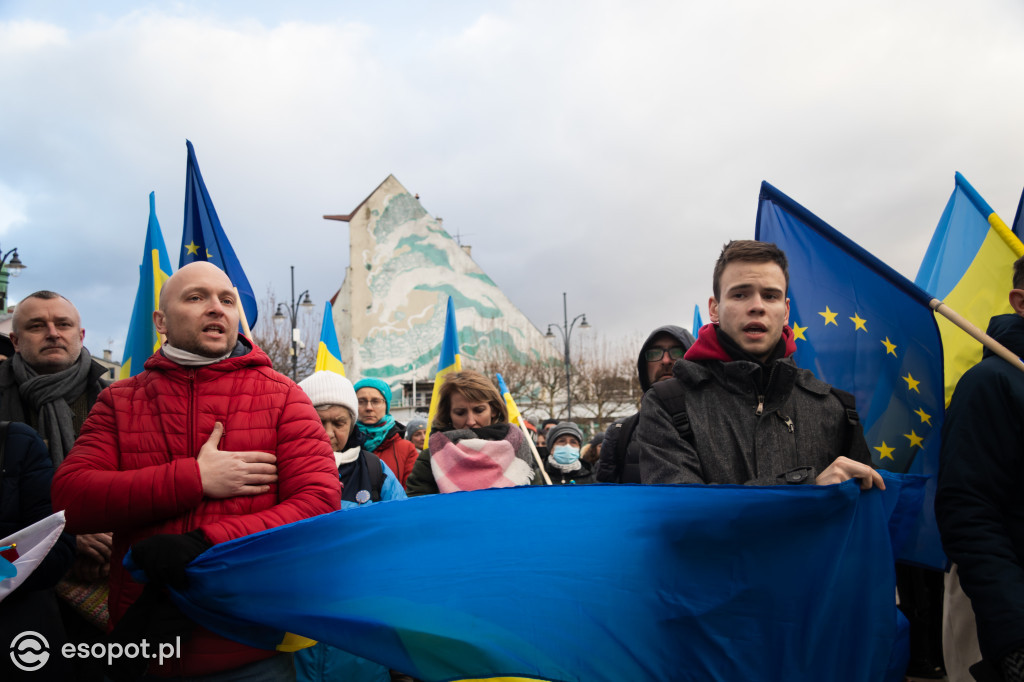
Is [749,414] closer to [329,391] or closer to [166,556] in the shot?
[166,556]

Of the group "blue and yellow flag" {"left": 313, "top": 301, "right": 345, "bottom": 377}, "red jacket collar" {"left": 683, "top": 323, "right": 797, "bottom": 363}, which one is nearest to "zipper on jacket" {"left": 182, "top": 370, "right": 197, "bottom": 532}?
"red jacket collar" {"left": 683, "top": 323, "right": 797, "bottom": 363}

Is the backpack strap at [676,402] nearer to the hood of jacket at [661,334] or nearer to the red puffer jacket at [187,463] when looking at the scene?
the red puffer jacket at [187,463]

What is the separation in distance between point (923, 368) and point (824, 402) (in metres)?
1.08

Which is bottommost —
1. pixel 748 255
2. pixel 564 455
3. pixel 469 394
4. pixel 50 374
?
pixel 564 455

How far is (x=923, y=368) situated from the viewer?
317cm

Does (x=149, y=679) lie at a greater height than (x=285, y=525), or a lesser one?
lesser

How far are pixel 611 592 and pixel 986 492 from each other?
1.18 m

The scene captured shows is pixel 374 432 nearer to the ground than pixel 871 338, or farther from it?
nearer to the ground

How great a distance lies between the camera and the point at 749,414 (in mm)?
2385

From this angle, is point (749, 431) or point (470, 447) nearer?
point (749, 431)

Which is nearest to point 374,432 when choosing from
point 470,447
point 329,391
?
point 329,391

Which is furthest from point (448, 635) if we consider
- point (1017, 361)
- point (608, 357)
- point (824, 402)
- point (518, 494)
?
point (608, 357)

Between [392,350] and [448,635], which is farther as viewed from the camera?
[392,350]

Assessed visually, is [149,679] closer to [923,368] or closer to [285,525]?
[285,525]
